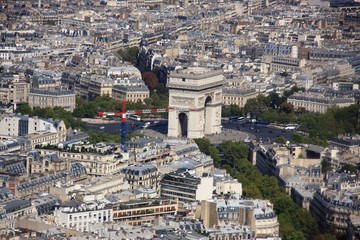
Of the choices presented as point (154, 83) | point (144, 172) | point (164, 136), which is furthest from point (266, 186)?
point (154, 83)

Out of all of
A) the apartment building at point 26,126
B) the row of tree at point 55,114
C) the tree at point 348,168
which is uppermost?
the apartment building at point 26,126

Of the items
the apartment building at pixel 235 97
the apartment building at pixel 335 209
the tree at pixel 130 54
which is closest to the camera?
the apartment building at pixel 335 209

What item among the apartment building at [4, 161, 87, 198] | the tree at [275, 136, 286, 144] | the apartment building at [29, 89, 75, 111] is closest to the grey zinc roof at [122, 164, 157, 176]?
the apartment building at [4, 161, 87, 198]

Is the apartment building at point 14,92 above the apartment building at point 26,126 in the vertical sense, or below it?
below

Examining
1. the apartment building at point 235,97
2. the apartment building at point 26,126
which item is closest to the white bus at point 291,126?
the apartment building at point 235,97

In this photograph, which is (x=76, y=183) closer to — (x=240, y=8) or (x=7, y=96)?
(x=7, y=96)

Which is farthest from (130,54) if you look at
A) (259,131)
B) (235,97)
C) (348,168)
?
(348,168)

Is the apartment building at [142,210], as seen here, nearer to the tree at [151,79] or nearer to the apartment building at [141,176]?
the apartment building at [141,176]
